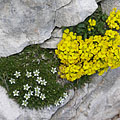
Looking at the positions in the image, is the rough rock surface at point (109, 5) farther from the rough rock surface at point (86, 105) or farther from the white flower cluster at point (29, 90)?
the white flower cluster at point (29, 90)

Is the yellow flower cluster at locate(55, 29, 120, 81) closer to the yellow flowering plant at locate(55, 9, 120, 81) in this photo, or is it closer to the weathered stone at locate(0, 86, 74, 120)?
the yellow flowering plant at locate(55, 9, 120, 81)

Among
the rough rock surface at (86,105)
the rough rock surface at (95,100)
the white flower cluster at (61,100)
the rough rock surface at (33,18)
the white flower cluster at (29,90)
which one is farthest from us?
the rough rock surface at (95,100)

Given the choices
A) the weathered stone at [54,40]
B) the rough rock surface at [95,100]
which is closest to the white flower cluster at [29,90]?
the weathered stone at [54,40]

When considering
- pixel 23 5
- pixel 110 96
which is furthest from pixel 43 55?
pixel 110 96

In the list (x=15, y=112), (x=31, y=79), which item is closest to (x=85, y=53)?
(x=31, y=79)

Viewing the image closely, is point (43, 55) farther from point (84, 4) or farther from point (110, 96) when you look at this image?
point (110, 96)

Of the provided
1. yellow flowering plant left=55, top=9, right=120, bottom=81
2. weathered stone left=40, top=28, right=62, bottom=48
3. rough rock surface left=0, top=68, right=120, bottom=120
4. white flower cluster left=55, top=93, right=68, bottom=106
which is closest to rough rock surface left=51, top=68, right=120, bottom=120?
rough rock surface left=0, top=68, right=120, bottom=120

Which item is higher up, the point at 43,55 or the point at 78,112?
the point at 43,55
